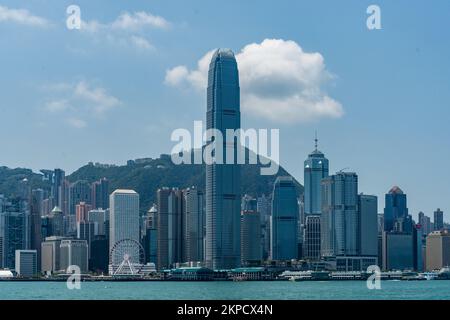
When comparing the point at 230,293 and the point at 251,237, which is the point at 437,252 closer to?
the point at 251,237

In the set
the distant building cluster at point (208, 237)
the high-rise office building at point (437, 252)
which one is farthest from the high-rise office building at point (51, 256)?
the high-rise office building at point (437, 252)

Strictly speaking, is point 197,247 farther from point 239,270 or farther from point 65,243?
point 65,243

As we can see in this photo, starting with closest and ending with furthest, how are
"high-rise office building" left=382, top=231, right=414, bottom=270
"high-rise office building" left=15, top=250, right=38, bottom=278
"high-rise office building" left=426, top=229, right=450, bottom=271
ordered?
"high-rise office building" left=15, top=250, right=38, bottom=278
"high-rise office building" left=382, top=231, right=414, bottom=270
"high-rise office building" left=426, top=229, right=450, bottom=271

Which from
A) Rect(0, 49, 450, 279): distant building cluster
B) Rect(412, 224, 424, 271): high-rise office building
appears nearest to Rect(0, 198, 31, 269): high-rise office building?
Rect(0, 49, 450, 279): distant building cluster

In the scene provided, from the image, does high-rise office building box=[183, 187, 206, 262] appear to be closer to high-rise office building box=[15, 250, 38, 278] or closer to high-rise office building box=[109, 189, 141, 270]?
high-rise office building box=[109, 189, 141, 270]

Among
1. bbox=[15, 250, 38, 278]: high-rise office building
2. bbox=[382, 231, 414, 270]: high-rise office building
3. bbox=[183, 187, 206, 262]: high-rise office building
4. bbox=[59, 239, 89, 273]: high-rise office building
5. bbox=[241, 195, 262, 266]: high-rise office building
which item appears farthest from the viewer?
bbox=[183, 187, 206, 262]: high-rise office building

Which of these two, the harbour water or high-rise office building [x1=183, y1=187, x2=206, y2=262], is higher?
high-rise office building [x1=183, y1=187, x2=206, y2=262]

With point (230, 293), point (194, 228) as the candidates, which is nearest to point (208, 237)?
point (194, 228)
